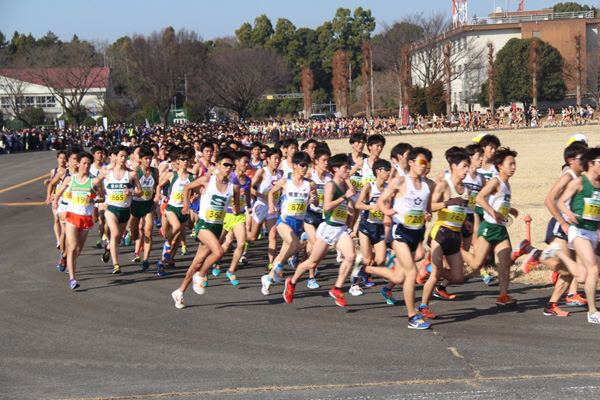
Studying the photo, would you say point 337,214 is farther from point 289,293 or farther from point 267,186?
point 267,186

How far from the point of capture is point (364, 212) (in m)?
10.1

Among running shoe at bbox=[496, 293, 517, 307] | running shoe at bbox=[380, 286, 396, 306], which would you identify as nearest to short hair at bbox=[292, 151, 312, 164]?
running shoe at bbox=[380, 286, 396, 306]

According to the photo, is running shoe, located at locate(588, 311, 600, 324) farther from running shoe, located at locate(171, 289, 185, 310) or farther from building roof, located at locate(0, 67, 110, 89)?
building roof, located at locate(0, 67, 110, 89)

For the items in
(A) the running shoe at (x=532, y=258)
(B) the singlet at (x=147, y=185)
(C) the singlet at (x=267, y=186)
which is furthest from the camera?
(B) the singlet at (x=147, y=185)

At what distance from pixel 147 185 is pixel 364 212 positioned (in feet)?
14.5

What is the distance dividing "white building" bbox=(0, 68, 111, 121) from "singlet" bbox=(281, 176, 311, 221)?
72174mm

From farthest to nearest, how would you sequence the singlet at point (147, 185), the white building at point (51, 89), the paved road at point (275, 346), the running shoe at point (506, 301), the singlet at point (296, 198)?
the white building at point (51, 89) < the singlet at point (147, 185) < the singlet at point (296, 198) < the running shoe at point (506, 301) < the paved road at point (275, 346)

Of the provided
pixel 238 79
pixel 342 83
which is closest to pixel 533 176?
pixel 238 79

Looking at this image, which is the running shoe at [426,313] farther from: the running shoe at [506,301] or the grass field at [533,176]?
the grass field at [533,176]

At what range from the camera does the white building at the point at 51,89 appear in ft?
259

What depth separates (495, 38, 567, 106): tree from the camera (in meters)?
73.2

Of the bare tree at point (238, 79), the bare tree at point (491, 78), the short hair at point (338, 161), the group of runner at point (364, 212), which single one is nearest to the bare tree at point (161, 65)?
the bare tree at point (238, 79)

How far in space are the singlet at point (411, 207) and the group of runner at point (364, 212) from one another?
11 mm

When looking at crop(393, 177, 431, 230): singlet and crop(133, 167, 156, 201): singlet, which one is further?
crop(133, 167, 156, 201): singlet
